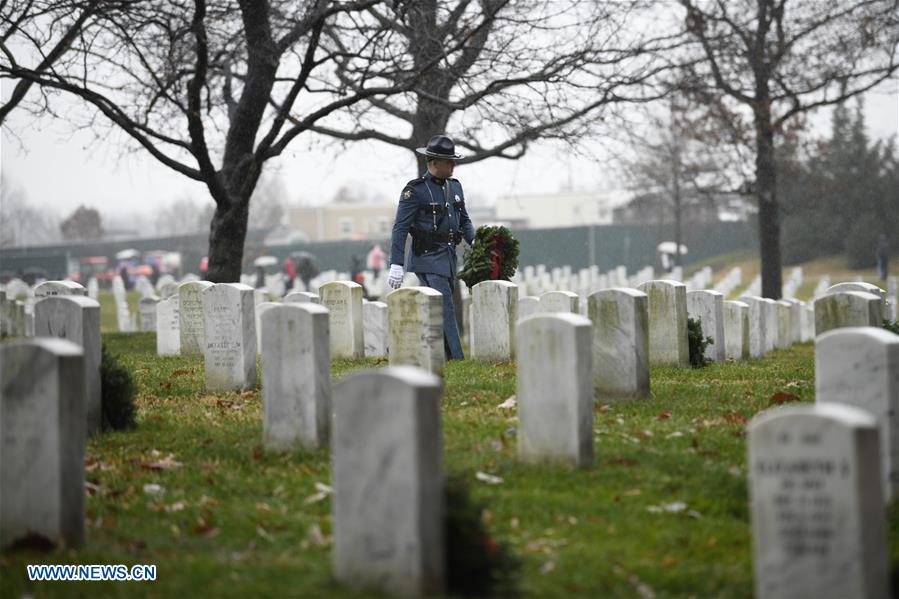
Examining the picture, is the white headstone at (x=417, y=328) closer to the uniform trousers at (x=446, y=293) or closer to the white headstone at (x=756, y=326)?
the uniform trousers at (x=446, y=293)

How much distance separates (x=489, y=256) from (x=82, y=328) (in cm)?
720

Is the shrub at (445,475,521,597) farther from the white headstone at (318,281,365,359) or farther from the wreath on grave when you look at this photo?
the white headstone at (318,281,365,359)

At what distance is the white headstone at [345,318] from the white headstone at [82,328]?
6.30m

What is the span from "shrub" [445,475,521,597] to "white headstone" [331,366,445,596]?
9 cm

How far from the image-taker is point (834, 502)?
16.4ft

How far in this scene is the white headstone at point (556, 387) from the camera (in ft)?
25.5

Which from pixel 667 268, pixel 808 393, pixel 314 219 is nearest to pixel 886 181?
pixel 667 268

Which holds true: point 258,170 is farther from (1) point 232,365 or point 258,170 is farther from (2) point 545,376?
(2) point 545,376

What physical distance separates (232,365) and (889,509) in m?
6.48

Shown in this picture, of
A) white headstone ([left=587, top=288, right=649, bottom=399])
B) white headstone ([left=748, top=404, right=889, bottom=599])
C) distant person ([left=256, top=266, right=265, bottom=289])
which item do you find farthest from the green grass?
distant person ([left=256, top=266, right=265, bottom=289])

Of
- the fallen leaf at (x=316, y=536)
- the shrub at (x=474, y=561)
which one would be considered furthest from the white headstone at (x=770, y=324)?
the shrub at (x=474, y=561)

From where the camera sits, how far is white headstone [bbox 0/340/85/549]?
6402 mm

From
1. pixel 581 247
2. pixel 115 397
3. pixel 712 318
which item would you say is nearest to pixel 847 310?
pixel 712 318

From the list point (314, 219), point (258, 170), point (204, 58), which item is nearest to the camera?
point (204, 58)
